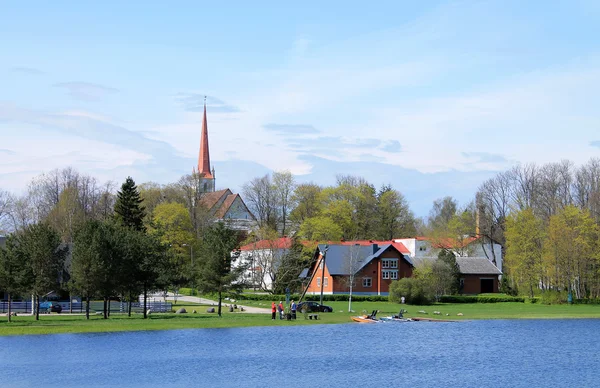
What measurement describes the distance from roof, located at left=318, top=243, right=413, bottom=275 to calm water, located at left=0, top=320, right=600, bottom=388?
33.7 metres

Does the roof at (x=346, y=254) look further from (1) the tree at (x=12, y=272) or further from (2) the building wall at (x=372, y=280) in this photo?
(1) the tree at (x=12, y=272)

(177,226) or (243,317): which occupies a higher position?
(177,226)

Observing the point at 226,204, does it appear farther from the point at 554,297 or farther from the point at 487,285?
the point at 554,297

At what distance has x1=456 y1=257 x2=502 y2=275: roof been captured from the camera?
359ft

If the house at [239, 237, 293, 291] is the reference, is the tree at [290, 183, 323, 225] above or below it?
above

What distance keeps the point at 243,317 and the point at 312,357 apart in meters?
21.9

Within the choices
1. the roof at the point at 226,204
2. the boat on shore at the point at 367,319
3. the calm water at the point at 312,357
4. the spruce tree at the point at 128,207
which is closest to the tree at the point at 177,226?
the spruce tree at the point at 128,207

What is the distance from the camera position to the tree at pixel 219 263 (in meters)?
66.7

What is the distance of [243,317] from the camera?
6744 centimetres

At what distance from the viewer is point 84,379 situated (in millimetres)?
38094

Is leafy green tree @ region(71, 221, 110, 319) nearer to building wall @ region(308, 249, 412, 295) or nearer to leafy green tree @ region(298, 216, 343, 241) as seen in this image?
A: building wall @ region(308, 249, 412, 295)

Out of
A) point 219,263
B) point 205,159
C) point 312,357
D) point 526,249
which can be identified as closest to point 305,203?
point 526,249

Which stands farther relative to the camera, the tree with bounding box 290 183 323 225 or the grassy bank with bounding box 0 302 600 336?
the tree with bounding box 290 183 323 225

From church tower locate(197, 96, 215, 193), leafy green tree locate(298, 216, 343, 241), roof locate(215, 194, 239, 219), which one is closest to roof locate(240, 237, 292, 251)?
leafy green tree locate(298, 216, 343, 241)
